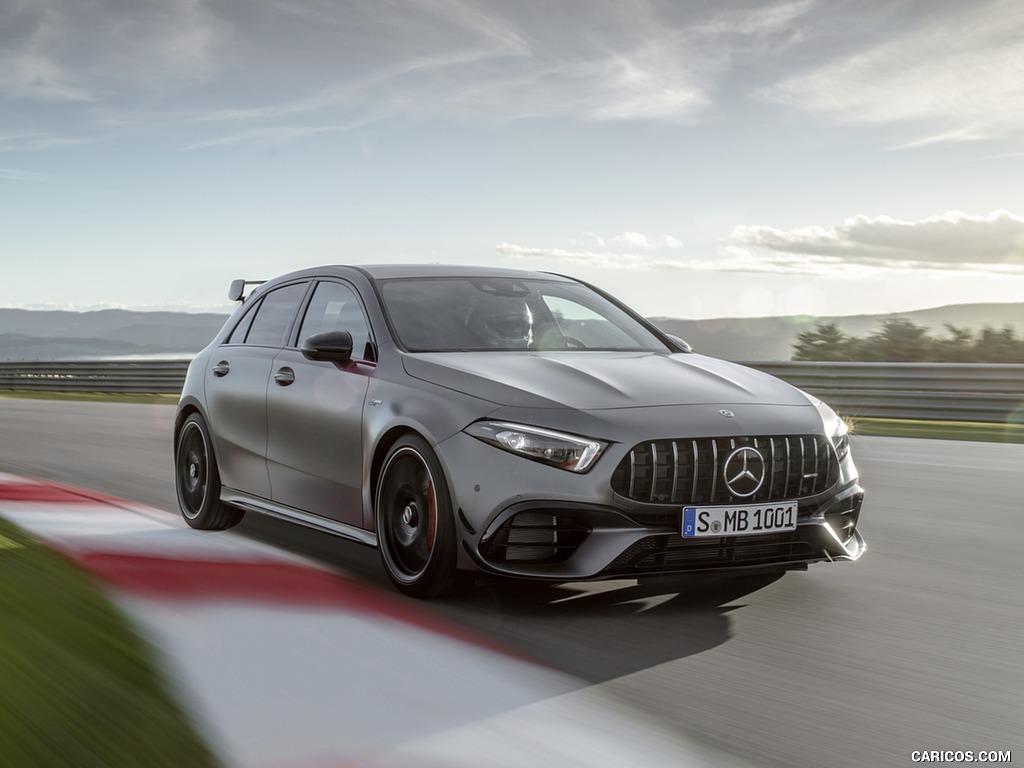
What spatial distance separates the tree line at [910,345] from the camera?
787 inches

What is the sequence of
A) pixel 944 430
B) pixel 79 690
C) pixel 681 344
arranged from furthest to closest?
pixel 944 430
pixel 681 344
pixel 79 690

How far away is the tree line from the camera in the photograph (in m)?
20.0

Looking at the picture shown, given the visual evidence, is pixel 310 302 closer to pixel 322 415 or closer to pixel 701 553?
pixel 322 415

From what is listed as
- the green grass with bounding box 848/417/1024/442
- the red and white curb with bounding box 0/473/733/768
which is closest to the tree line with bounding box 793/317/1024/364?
the green grass with bounding box 848/417/1024/442

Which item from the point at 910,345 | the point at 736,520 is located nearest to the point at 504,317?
the point at 736,520

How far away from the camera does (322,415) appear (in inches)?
244

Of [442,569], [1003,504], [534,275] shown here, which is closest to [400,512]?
[442,569]

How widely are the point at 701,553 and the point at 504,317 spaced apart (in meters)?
1.94

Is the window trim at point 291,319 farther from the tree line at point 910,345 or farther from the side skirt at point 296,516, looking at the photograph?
the tree line at point 910,345

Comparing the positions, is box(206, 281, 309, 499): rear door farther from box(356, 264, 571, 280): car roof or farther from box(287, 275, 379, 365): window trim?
box(356, 264, 571, 280): car roof

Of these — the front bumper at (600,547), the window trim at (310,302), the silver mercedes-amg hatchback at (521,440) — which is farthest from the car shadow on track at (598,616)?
the window trim at (310,302)

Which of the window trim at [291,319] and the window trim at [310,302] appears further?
the window trim at [291,319]

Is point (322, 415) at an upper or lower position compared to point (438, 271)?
lower

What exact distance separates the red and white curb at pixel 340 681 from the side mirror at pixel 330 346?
3.36ft
